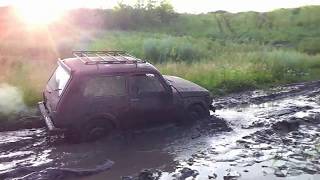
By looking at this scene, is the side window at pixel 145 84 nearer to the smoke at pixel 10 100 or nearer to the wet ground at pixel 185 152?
the wet ground at pixel 185 152

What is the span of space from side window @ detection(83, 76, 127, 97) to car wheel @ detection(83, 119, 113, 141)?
1.93ft

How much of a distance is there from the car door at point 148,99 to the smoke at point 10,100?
3.31 meters

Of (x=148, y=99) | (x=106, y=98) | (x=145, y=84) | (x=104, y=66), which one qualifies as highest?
(x=104, y=66)

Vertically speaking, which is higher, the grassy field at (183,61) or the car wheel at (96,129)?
the grassy field at (183,61)

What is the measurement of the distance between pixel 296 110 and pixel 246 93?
274cm

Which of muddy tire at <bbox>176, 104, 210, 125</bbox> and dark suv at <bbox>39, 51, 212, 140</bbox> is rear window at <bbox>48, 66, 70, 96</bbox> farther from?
muddy tire at <bbox>176, 104, 210, 125</bbox>

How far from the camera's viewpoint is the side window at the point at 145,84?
1000 centimetres

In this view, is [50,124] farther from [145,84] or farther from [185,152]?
[185,152]

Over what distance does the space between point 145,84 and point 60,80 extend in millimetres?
1834

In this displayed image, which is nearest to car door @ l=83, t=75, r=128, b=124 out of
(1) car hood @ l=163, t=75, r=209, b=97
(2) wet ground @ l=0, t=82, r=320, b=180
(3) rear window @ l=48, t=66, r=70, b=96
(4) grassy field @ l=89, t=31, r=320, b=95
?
(3) rear window @ l=48, t=66, r=70, b=96

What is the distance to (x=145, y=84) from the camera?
1022 centimetres

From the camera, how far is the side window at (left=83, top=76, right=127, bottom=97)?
31.0 ft

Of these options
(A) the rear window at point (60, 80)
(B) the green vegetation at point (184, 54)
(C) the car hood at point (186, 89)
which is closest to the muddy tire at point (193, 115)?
(C) the car hood at point (186, 89)

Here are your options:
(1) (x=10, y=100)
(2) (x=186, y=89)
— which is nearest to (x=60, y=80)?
(1) (x=10, y=100)
